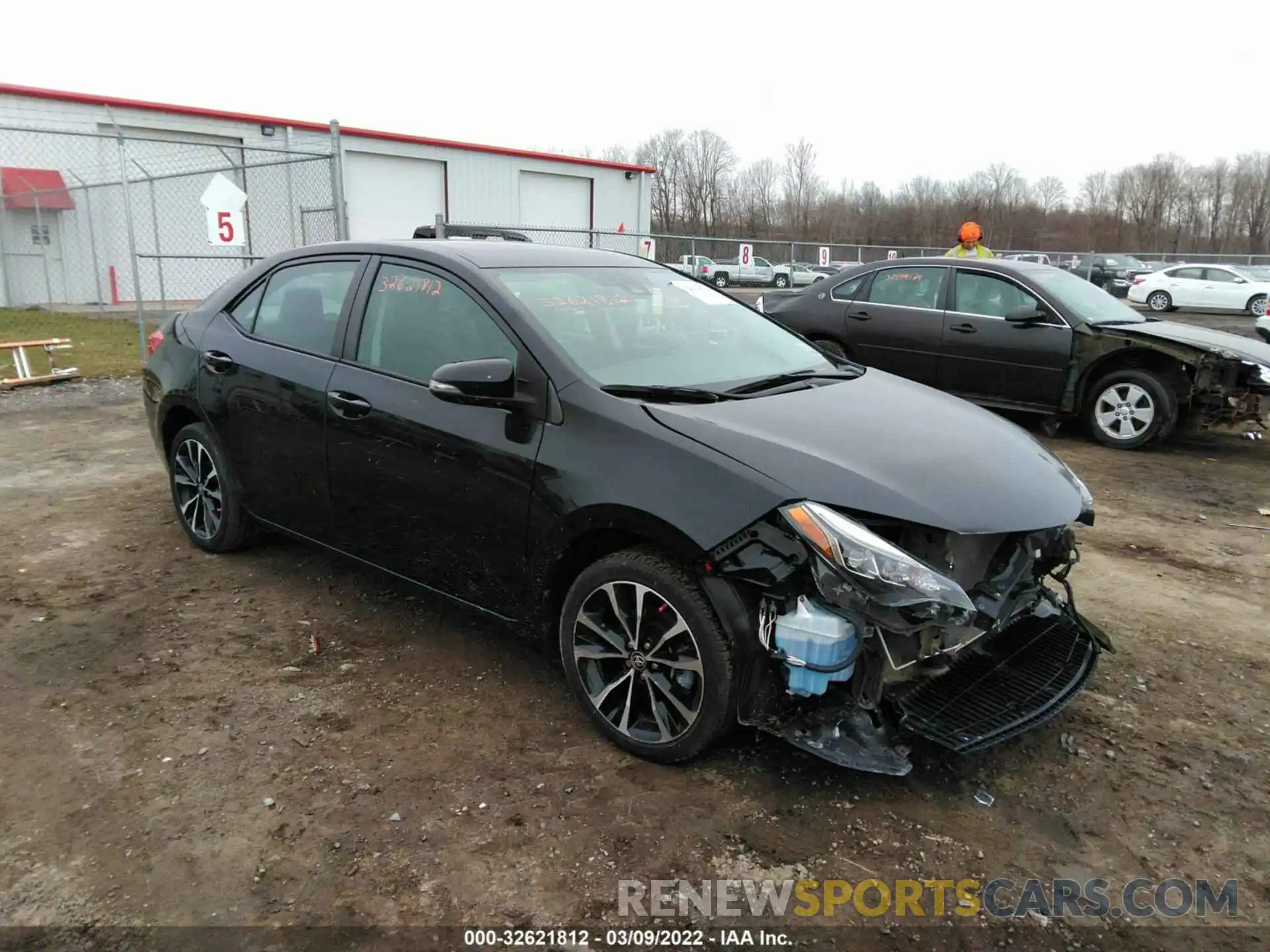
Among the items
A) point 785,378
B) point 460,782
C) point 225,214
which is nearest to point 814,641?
point 460,782

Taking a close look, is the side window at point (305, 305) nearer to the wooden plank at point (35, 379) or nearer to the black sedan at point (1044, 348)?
the black sedan at point (1044, 348)

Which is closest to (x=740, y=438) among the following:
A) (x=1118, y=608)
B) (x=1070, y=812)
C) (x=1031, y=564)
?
(x=1031, y=564)

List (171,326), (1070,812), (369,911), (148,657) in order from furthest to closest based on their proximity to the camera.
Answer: (171,326)
(148,657)
(1070,812)
(369,911)

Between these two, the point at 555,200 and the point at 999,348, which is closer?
the point at 999,348

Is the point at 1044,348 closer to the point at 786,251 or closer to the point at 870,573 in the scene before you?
the point at 870,573

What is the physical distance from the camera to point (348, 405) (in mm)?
3559

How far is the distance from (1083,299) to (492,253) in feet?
21.0

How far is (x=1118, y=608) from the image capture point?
13.7ft

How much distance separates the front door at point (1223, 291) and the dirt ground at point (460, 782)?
24847 millimetres

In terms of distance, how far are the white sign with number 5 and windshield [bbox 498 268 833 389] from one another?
8999mm

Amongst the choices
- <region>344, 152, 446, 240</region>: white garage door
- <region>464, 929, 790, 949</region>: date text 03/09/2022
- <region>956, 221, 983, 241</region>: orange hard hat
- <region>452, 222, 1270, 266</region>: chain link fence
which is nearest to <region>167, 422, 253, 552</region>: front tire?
<region>464, 929, 790, 949</region>: date text 03/09/2022

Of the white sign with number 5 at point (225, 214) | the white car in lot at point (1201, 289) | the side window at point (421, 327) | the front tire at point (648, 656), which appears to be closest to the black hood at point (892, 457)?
the front tire at point (648, 656)

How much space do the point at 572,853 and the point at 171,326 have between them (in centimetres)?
385

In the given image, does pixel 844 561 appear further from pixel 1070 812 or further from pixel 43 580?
pixel 43 580
